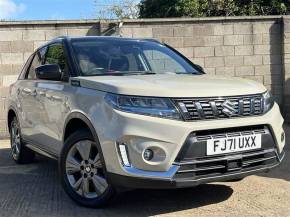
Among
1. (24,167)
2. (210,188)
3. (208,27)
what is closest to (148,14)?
(208,27)

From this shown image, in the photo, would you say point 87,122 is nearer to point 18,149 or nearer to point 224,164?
point 224,164

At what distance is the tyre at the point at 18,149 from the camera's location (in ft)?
23.9

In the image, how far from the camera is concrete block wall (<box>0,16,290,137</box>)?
1010 centimetres

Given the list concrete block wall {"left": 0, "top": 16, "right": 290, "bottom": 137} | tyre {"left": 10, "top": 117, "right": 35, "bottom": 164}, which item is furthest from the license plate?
concrete block wall {"left": 0, "top": 16, "right": 290, "bottom": 137}

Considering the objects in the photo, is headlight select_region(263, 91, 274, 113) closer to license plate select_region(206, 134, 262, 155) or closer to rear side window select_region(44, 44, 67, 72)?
license plate select_region(206, 134, 262, 155)

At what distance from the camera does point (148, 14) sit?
19547 millimetres

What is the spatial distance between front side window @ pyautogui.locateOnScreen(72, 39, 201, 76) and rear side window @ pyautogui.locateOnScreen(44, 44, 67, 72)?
175 mm

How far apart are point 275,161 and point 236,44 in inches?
248

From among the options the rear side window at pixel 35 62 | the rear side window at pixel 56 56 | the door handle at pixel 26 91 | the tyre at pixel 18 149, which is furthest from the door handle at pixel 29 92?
the tyre at pixel 18 149

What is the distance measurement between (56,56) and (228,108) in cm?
234

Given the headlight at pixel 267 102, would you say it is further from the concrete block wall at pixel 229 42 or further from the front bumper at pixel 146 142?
the concrete block wall at pixel 229 42

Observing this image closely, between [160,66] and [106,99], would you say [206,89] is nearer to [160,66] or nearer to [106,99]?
[106,99]

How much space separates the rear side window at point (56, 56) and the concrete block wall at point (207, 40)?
3.84 metres

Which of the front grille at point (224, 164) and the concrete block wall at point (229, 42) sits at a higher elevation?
the concrete block wall at point (229, 42)
